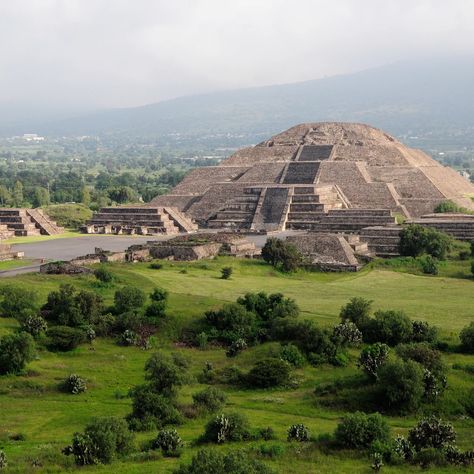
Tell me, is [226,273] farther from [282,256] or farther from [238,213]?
[238,213]

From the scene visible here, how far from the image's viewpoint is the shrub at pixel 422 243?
2034 inches

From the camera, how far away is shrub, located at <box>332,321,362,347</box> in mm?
30656

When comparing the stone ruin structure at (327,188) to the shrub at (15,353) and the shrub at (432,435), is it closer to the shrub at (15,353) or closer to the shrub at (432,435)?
the shrub at (15,353)

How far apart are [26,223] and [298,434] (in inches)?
2021

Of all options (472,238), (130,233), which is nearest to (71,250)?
(130,233)

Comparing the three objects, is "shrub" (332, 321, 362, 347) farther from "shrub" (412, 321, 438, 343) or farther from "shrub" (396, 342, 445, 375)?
"shrub" (396, 342, 445, 375)

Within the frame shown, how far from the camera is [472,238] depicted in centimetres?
5828

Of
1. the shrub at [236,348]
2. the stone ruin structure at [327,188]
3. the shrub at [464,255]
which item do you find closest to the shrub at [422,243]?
the shrub at [464,255]

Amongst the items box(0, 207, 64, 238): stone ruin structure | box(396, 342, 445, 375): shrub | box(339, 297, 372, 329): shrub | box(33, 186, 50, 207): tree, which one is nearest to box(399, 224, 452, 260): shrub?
box(339, 297, 372, 329): shrub

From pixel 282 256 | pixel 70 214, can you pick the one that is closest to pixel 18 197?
pixel 70 214

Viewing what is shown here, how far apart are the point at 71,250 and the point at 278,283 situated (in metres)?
17.2

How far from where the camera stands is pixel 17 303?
34.3m

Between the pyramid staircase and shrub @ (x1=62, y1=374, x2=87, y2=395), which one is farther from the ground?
the pyramid staircase

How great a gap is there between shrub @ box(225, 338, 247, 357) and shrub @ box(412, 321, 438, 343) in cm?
559
